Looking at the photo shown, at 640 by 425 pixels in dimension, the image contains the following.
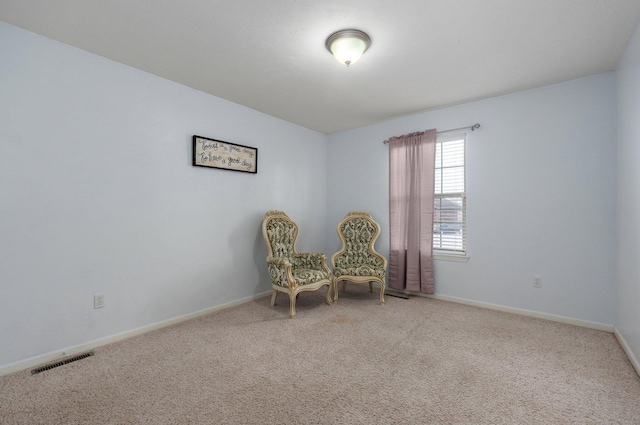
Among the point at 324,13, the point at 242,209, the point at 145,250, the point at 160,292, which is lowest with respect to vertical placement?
the point at 160,292

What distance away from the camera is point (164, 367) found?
2.22 meters

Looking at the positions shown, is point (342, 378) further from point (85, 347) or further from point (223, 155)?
point (223, 155)

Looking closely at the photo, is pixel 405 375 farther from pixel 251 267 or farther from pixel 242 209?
pixel 242 209

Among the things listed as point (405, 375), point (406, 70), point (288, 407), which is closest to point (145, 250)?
point (288, 407)

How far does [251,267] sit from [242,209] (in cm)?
81

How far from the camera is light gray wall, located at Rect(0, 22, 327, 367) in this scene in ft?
7.24

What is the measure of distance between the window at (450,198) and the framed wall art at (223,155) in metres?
2.59

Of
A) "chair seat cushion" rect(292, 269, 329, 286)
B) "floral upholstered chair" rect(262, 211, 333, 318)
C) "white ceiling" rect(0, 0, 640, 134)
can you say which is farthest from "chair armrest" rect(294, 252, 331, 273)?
"white ceiling" rect(0, 0, 640, 134)

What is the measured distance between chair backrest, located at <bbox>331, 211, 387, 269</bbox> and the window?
0.87 meters

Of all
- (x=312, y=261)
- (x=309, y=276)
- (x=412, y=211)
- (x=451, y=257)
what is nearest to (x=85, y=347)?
(x=309, y=276)

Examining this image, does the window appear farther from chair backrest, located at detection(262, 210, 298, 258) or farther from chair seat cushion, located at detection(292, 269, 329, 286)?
chair backrest, located at detection(262, 210, 298, 258)

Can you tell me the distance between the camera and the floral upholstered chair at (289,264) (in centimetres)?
335

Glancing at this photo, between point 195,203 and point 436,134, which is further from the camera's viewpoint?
point 436,134

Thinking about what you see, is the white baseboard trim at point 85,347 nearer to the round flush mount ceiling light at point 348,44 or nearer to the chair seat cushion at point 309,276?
the chair seat cushion at point 309,276
